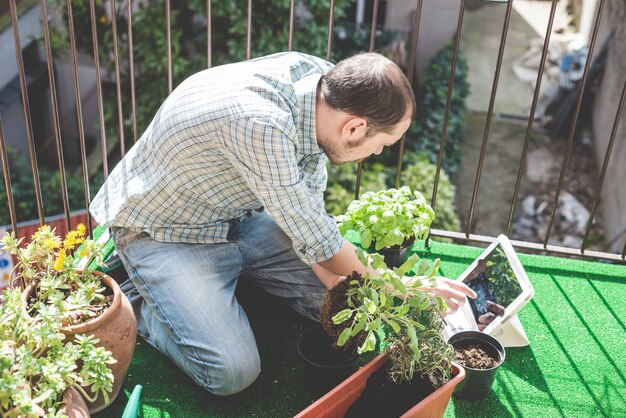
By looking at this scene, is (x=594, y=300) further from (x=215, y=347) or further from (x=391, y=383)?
(x=215, y=347)

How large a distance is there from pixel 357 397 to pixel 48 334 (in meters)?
0.91

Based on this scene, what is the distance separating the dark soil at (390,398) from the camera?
1832 millimetres

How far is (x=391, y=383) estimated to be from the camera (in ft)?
6.15

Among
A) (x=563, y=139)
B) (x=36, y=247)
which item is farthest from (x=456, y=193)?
(x=36, y=247)

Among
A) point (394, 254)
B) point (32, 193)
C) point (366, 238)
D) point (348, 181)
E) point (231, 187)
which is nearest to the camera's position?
point (231, 187)

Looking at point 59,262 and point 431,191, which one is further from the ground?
point 59,262

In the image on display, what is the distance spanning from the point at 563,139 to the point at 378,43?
314 cm

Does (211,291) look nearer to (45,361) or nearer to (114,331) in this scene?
(114,331)

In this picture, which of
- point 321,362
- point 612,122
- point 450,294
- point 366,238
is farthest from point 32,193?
point 612,122

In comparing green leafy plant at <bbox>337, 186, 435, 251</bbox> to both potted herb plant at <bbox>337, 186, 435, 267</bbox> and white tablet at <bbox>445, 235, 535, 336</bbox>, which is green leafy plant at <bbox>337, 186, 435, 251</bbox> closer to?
potted herb plant at <bbox>337, 186, 435, 267</bbox>

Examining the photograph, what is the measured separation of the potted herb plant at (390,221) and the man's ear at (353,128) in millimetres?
394

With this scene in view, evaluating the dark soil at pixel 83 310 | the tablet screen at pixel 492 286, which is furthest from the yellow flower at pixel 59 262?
the tablet screen at pixel 492 286

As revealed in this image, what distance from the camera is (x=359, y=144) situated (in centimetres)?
201

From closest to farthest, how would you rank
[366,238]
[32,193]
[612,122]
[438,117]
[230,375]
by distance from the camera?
[230,375] < [366,238] < [32,193] < [612,122] < [438,117]
